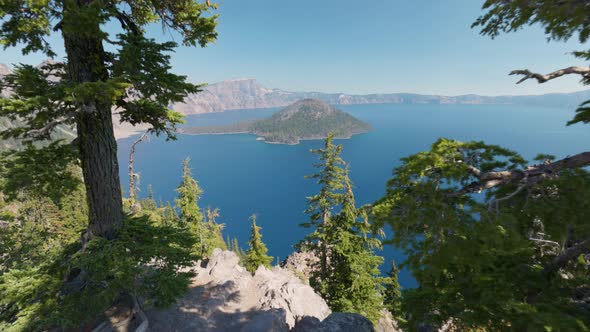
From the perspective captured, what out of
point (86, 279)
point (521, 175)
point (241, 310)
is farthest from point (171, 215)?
point (521, 175)

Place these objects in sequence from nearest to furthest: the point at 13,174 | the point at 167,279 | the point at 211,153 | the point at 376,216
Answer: the point at 376,216, the point at 13,174, the point at 167,279, the point at 211,153

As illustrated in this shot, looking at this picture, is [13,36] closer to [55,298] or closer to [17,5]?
[17,5]

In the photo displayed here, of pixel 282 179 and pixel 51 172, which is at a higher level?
pixel 51 172

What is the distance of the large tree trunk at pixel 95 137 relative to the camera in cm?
541

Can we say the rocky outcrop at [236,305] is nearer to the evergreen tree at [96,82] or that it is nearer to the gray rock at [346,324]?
the gray rock at [346,324]

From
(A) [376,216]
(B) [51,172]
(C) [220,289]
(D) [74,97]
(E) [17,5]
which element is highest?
(E) [17,5]

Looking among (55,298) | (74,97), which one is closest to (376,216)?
(74,97)

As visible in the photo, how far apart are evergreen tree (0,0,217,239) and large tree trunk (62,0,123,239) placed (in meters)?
0.02

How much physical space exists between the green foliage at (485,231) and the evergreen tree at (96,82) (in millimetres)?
5166

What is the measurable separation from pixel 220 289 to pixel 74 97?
11022mm

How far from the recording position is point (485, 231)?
140 inches

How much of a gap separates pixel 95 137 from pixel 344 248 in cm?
1244

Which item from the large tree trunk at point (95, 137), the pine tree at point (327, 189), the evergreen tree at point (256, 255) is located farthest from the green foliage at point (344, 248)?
the large tree trunk at point (95, 137)

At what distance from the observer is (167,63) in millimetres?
5531
